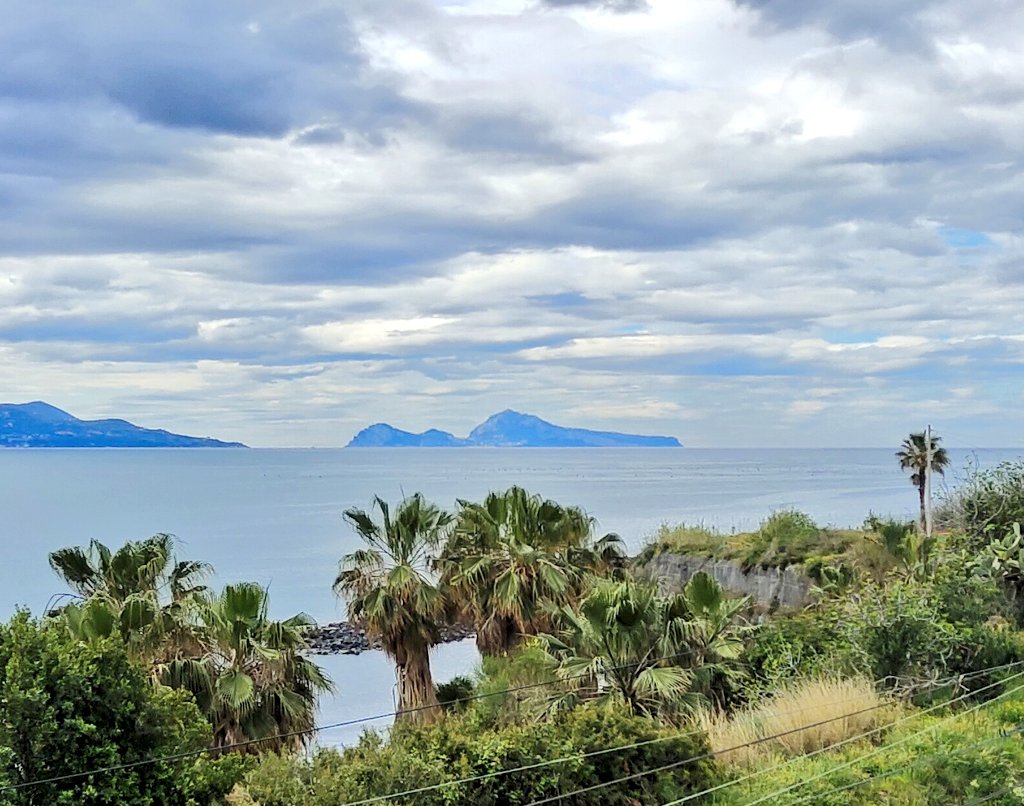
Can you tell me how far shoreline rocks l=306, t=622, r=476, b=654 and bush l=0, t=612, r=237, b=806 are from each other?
3684 cm

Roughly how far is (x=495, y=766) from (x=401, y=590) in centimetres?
1154

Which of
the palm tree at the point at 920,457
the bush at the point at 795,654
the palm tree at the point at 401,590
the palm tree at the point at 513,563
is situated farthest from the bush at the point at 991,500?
the palm tree at the point at 920,457

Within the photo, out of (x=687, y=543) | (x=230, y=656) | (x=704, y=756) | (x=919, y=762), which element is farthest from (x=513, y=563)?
(x=687, y=543)

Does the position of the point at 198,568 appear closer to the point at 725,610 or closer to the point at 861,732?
the point at 725,610

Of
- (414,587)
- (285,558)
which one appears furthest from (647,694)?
(285,558)

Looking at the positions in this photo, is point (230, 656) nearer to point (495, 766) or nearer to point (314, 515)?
point (495, 766)

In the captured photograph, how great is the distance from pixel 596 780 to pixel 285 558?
6267 cm

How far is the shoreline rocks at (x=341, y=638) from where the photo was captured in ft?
151

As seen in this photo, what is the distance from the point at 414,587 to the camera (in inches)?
779

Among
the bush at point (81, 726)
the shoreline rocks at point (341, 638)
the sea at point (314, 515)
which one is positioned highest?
the bush at point (81, 726)

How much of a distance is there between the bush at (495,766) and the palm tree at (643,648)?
3.55m

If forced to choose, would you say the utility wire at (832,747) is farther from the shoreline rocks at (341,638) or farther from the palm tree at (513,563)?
the shoreline rocks at (341,638)

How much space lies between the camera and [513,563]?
20.5 metres

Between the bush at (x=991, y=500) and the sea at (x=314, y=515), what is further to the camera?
the sea at (x=314, y=515)
